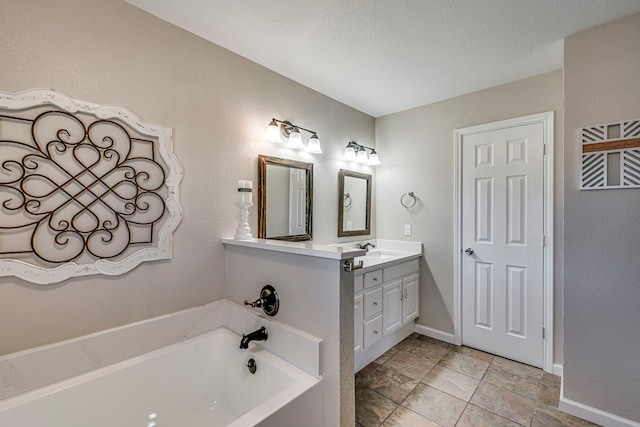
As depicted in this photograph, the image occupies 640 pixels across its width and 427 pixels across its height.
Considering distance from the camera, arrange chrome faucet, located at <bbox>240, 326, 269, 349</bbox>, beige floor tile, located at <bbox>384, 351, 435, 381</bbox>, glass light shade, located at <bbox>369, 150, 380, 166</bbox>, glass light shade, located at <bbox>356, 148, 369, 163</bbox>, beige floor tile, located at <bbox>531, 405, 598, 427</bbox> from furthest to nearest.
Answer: glass light shade, located at <bbox>369, 150, 380, 166</bbox>
glass light shade, located at <bbox>356, 148, 369, 163</bbox>
beige floor tile, located at <bbox>384, 351, 435, 381</bbox>
beige floor tile, located at <bbox>531, 405, 598, 427</bbox>
chrome faucet, located at <bbox>240, 326, 269, 349</bbox>

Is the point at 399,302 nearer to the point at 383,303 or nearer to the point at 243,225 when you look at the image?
the point at 383,303

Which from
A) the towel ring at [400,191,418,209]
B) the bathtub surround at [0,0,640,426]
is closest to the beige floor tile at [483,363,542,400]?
the bathtub surround at [0,0,640,426]

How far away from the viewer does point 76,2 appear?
1396mm

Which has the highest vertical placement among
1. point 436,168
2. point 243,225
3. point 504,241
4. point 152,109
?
point 152,109

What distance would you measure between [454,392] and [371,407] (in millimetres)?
A: 630

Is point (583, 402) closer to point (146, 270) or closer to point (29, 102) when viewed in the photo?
point (146, 270)

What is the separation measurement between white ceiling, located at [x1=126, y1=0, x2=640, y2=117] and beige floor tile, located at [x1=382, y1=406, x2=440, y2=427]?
2410mm

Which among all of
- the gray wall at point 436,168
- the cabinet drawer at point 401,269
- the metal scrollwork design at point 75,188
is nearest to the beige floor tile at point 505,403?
the gray wall at point 436,168

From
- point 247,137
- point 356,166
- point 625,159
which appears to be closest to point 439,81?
point 356,166

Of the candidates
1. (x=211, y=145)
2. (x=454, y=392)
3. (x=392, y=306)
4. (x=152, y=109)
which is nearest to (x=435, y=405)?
(x=454, y=392)

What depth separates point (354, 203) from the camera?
3.04 m

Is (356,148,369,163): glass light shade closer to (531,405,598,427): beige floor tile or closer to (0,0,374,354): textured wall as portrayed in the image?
(0,0,374,354): textured wall

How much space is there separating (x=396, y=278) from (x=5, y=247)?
Result: 99.1 inches

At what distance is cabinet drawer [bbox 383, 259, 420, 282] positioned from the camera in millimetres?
2471
